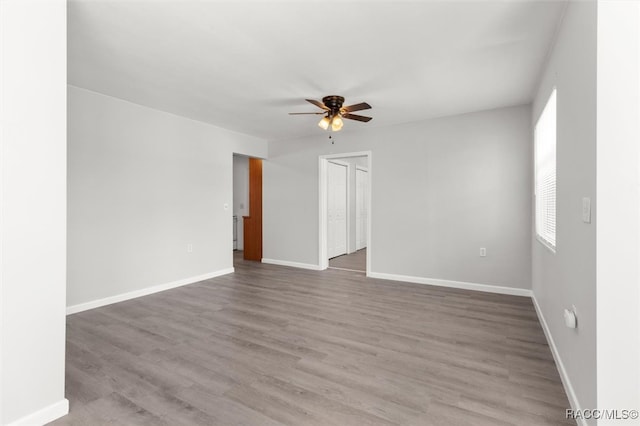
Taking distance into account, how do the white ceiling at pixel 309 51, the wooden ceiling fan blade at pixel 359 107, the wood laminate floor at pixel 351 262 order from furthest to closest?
the wood laminate floor at pixel 351 262 < the wooden ceiling fan blade at pixel 359 107 < the white ceiling at pixel 309 51

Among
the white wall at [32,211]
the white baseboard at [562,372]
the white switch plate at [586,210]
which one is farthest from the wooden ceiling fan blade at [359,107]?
the white baseboard at [562,372]

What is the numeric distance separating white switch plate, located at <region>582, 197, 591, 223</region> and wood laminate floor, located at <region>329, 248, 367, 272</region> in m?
4.33

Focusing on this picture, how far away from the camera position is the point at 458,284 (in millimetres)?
4547

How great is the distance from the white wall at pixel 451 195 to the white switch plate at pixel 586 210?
2.83 meters

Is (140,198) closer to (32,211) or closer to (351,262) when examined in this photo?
(32,211)

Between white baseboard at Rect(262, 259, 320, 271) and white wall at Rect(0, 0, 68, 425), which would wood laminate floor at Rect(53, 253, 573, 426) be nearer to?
white wall at Rect(0, 0, 68, 425)

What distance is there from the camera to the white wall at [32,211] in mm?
1603

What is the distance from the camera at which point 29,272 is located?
1684mm

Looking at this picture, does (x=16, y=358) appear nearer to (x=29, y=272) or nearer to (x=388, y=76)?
(x=29, y=272)

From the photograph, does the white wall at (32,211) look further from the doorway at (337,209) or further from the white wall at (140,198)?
the doorway at (337,209)

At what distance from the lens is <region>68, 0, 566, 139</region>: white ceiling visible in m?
2.13

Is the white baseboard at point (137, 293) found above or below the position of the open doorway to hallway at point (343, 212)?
below

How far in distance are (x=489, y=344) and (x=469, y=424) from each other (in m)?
1.17
